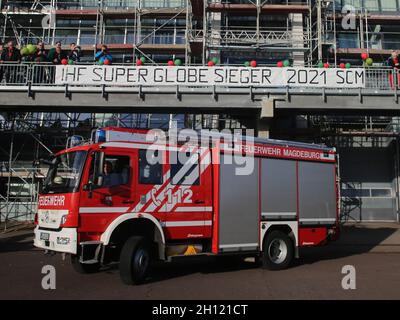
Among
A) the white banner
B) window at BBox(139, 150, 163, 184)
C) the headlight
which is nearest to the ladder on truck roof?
window at BBox(139, 150, 163, 184)

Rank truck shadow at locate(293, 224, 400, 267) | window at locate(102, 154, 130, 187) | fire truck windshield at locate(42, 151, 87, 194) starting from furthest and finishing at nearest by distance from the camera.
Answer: truck shadow at locate(293, 224, 400, 267)
window at locate(102, 154, 130, 187)
fire truck windshield at locate(42, 151, 87, 194)

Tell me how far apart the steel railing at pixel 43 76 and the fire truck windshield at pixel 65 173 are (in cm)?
906

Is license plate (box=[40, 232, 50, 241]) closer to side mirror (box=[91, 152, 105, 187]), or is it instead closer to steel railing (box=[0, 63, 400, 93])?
side mirror (box=[91, 152, 105, 187])

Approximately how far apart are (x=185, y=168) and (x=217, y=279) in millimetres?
2292

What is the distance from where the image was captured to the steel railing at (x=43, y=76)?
1694 cm

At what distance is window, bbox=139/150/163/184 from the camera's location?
334 inches

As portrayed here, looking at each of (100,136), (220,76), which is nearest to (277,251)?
(100,136)

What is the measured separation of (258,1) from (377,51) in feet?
24.8

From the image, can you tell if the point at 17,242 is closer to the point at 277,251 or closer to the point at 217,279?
the point at 217,279

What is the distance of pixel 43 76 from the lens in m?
17.1

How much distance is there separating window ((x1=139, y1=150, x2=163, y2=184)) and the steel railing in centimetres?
982

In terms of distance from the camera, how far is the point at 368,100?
1700 centimetres
